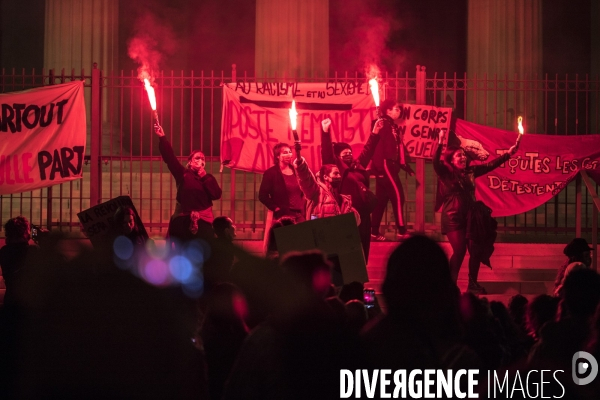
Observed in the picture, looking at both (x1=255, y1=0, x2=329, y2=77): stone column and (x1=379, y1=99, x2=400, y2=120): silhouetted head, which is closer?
(x1=379, y1=99, x2=400, y2=120): silhouetted head

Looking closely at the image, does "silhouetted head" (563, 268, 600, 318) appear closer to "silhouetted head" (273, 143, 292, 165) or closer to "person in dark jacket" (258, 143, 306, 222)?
"person in dark jacket" (258, 143, 306, 222)

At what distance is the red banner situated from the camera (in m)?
11.9

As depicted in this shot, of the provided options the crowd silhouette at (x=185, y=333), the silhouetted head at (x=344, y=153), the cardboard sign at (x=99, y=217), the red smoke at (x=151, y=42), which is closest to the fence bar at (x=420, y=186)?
the silhouetted head at (x=344, y=153)

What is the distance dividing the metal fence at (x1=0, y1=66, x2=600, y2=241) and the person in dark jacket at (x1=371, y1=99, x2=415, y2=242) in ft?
0.81

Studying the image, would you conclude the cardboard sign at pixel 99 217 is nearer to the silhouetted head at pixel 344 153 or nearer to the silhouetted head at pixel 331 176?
the silhouetted head at pixel 331 176

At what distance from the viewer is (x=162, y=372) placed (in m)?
2.83

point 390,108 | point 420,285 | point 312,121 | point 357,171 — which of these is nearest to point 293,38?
point 312,121

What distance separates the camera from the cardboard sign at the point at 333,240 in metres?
6.80

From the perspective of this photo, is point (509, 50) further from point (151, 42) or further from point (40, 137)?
point (40, 137)

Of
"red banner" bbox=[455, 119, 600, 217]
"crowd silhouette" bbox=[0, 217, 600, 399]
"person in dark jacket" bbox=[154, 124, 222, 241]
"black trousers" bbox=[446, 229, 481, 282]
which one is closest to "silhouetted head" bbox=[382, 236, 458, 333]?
"crowd silhouette" bbox=[0, 217, 600, 399]

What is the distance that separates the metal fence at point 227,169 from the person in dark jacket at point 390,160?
0.81 ft

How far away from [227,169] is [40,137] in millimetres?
5472

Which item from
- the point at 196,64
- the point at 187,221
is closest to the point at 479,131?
the point at 187,221

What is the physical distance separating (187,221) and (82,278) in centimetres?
756
